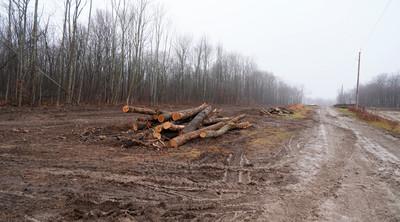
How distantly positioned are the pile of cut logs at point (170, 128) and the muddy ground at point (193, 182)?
53 centimetres

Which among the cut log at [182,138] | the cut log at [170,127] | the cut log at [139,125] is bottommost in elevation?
the cut log at [182,138]

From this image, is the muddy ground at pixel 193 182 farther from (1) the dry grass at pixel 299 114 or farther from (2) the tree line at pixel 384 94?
(2) the tree line at pixel 384 94

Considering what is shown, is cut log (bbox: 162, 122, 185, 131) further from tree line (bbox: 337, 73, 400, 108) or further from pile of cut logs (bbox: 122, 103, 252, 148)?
tree line (bbox: 337, 73, 400, 108)

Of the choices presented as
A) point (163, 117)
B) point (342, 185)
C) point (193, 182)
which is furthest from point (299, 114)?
point (193, 182)

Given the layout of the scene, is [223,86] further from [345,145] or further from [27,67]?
[345,145]

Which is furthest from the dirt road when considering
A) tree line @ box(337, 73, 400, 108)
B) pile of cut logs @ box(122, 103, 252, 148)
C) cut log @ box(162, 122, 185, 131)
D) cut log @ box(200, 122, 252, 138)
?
tree line @ box(337, 73, 400, 108)

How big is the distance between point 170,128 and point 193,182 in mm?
4084

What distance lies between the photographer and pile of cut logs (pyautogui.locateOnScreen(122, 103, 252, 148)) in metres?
7.94

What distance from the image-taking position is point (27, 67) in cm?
1911

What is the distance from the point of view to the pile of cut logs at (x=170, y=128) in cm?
794

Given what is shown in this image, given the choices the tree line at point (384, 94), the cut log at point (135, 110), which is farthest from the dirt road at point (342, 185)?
the tree line at point (384, 94)

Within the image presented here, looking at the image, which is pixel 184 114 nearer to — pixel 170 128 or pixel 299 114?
pixel 170 128

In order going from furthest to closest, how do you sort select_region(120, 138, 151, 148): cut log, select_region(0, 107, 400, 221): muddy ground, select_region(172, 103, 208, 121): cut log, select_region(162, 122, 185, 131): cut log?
select_region(172, 103, 208, 121): cut log < select_region(162, 122, 185, 131): cut log < select_region(120, 138, 151, 148): cut log < select_region(0, 107, 400, 221): muddy ground

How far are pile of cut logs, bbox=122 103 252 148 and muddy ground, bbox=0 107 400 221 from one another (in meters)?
0.53
